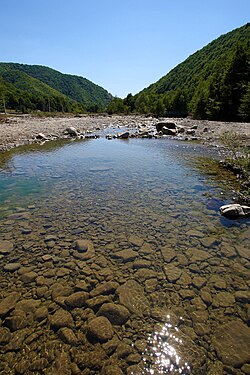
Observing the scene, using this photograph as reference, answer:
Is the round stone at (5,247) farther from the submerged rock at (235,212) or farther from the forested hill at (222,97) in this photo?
the forested hill at (222,97)

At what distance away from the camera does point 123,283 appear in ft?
13.4

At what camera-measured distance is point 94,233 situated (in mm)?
5742

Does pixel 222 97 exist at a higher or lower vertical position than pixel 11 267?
higher

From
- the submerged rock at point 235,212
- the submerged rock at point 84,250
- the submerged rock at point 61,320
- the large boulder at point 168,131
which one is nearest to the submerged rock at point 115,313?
the submerged rock at point 61,320

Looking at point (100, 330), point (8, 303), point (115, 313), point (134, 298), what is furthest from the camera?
point (134, 298)

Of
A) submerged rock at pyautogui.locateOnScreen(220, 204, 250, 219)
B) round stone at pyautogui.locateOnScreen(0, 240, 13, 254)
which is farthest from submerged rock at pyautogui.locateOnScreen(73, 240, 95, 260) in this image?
submerged rock at pyautogui.locateOnScreen(220, 204, 250, 219)

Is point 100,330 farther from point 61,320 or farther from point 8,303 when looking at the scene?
point 8,303

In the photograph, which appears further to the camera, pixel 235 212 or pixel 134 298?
pixel 235 212

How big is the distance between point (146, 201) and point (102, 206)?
5.28ft

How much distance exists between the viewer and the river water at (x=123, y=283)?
282 cm

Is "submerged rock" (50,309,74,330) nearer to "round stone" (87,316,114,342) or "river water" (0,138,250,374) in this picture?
→ "river water" (0,138,250,374)

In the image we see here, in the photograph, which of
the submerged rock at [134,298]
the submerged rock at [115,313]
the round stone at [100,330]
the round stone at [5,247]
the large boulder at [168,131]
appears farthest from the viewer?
the large boulder at [168,131]

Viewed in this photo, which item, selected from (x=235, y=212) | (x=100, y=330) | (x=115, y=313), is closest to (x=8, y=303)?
(x=100, y=330)

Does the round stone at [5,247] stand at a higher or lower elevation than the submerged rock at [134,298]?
lower
